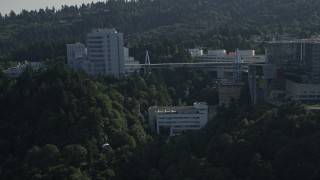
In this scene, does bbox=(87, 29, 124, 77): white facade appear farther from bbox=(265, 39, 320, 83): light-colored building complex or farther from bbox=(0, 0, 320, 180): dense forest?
bbox=(265, 39, 320, 83): light-colored building complex

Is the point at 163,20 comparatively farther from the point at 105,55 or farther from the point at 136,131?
the point at 136,131

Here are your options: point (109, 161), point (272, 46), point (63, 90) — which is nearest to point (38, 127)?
point (63, 90)

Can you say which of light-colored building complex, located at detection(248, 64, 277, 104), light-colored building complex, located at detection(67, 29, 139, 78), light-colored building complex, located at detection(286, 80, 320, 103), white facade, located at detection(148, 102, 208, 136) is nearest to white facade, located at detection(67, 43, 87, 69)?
light-colored building complex, located at detection(67, 29, 139, 78)

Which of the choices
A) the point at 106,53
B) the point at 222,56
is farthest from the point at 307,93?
the point at 222,56

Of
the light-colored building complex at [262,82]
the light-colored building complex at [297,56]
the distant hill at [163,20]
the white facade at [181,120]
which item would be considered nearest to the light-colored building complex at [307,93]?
the light-colored building complex at [297,56]

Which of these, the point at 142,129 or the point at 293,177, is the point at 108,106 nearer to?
the point at 142,129

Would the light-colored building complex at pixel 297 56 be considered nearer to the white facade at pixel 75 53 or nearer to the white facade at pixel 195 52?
the white facade at pixel 195 52
